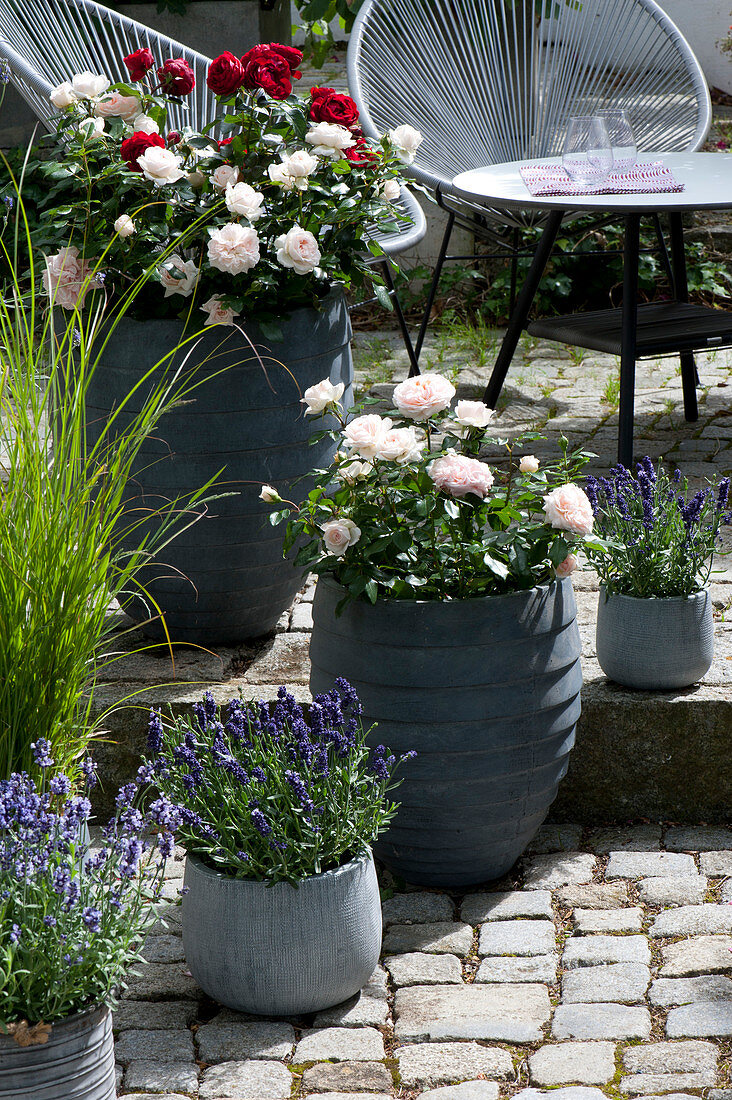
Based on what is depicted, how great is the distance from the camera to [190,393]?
2.54 metres

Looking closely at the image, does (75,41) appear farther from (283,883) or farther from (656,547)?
(283,883)

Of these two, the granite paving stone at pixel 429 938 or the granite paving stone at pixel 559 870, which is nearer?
the granite paving stone at pixel 429 938

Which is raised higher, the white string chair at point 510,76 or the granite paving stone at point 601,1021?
the white string chair at point 510,76

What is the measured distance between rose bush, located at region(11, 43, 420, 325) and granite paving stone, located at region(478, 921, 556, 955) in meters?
1.23

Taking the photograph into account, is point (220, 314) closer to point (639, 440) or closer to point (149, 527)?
point (149, 527)

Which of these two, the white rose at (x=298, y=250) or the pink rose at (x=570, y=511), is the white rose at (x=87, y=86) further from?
the pink rose at (x=570, y=511)

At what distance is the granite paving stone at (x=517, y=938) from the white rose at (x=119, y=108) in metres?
1.75

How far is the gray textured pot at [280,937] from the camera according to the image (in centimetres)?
188

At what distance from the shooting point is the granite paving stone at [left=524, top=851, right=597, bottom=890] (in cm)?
234

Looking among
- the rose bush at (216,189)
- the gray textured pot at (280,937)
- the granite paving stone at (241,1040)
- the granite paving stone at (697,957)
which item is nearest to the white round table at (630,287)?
the rose bush at (216,189)

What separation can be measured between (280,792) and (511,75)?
3.89m

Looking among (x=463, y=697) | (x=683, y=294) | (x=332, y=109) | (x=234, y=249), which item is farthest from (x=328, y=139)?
(x=683, y=294)

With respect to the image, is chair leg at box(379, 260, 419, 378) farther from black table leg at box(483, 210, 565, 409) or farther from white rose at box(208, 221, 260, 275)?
white rose at box(208, 221, 260, 275)

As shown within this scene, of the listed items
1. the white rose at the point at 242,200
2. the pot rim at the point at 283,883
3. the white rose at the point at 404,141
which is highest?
the white rose at the point at 404,141
